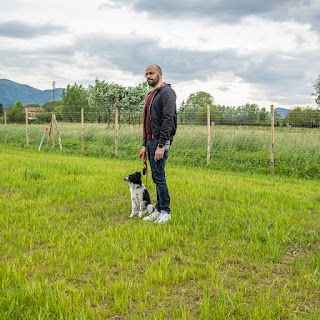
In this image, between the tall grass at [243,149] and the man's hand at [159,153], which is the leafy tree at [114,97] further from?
the man's hand at [159,153]

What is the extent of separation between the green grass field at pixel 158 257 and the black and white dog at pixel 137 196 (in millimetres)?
234

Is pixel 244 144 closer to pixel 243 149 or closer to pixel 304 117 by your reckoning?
pixel 243 149

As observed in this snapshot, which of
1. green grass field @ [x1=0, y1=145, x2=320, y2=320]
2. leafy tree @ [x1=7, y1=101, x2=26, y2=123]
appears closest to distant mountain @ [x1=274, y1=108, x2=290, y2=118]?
green grass field @ [x1=0, y1=145, x2=320, y2=320]

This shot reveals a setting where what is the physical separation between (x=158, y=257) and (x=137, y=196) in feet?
6.23

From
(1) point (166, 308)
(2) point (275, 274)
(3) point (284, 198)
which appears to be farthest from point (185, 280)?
(3) point (284, 198)

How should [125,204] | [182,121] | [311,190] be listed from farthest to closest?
[182,121] < [311,190] < [125,204]

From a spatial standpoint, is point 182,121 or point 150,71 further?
point 182,121

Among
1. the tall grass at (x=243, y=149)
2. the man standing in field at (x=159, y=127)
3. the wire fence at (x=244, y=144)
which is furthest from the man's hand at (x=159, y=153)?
the wire fence at (x=244, y=144)

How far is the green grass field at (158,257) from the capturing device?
3.10 meters

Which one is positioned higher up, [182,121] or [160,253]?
[182,121]

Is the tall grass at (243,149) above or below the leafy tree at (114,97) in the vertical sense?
below

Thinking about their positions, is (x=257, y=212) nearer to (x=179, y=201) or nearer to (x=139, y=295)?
(x=179, y=201)

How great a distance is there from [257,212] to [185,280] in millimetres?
3000

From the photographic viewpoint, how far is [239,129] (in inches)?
600
